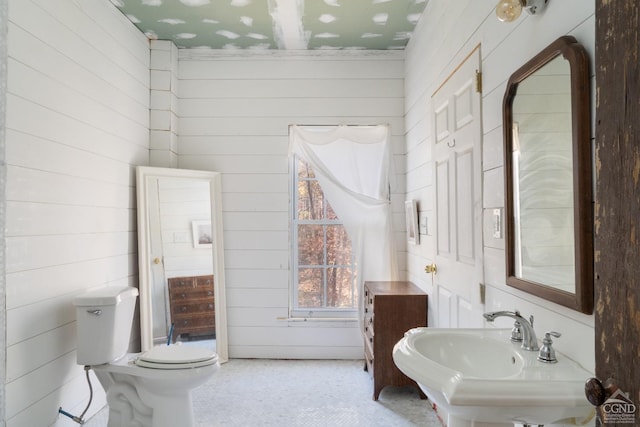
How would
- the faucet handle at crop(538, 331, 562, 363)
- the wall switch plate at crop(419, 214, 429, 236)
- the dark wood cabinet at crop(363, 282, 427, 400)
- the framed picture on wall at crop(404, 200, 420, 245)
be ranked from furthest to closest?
the framed picture on wall at crop(404, 200, 420, 245) < the wall switch plate at crop(419, 214, 429, 236) < the dark wood cabinet at crop(363, 282, 427, 400) < the faucet handle at crop(538, 331, 562, 363)

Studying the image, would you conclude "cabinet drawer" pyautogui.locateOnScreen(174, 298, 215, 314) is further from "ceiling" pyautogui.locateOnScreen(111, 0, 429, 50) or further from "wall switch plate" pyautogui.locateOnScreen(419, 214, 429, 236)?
"ceiling" pyautogui.locateOnScreen(111, 0, 429, 50)

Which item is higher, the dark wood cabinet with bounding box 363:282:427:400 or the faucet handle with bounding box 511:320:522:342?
the faucet handle with bounding box 511:320:522:342

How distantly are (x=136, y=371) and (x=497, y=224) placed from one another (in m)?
1.99

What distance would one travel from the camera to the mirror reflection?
1.20 meters

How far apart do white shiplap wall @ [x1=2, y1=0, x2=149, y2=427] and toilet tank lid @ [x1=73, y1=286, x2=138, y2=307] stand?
4.1 inches

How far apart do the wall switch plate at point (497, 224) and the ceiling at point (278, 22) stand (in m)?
1.77

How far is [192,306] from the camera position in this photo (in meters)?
3.26

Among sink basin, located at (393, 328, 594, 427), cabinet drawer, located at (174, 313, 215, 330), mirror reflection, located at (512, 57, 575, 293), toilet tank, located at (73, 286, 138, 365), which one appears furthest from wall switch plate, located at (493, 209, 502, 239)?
cabinet drawer, located at (174, 313, 215, 330)

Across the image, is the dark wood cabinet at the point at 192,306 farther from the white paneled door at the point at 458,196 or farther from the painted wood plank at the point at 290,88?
the white paneled door at the point at 458,196

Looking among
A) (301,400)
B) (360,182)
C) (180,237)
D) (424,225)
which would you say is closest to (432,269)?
(424,225)

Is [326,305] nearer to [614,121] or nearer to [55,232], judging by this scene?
[55,232]

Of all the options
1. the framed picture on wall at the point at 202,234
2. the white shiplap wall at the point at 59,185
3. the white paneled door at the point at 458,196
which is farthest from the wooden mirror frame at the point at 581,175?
the framed picture on wall at the point at 202,234

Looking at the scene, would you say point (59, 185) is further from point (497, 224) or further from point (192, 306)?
point (497, 224)

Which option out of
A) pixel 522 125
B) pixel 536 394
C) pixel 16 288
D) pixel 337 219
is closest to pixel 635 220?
pixel 536 394
